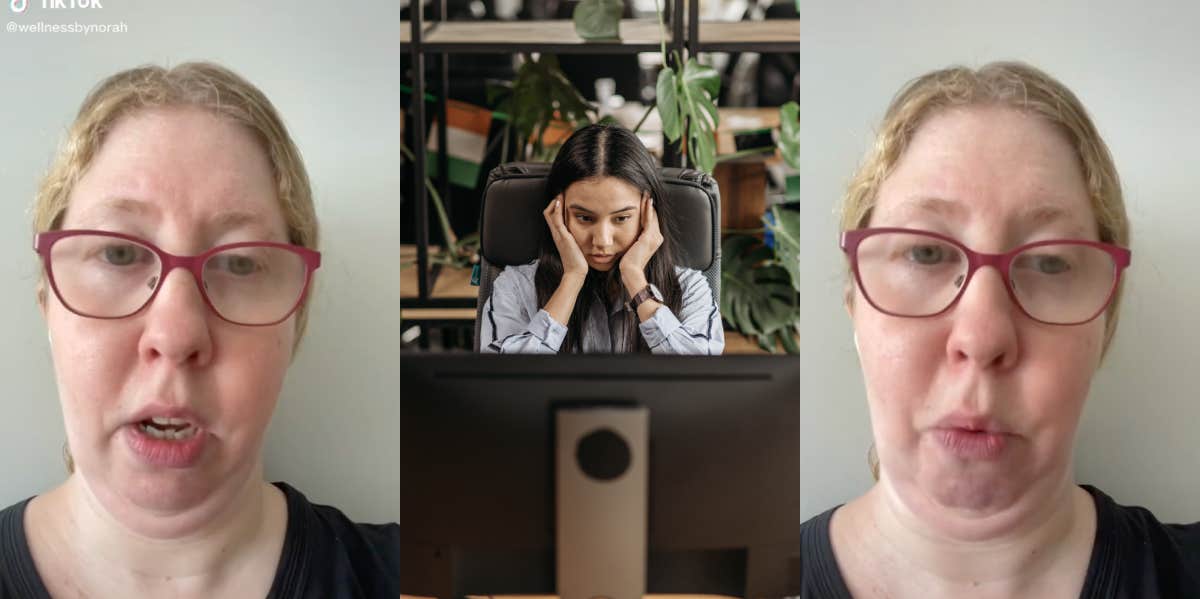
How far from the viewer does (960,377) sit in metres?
1.50

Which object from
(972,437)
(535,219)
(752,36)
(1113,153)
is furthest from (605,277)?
(1113,153)

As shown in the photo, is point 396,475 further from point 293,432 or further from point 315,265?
point 315,265

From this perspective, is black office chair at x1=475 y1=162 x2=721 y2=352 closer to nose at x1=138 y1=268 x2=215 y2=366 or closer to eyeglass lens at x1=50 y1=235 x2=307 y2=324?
eyeglass lens at x1=50 y1=235 x2=307 y2=324

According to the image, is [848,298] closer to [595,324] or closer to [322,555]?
[595,324]

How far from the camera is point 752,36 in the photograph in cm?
165

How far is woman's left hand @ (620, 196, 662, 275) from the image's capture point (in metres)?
1.57

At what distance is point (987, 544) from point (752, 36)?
2.92ft

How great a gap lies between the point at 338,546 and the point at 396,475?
0.14 m

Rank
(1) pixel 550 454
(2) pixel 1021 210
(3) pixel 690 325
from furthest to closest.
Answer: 1. (3) pixel 690 325
2. (2) pixel 1021 210
3. (1) pixel 550 454

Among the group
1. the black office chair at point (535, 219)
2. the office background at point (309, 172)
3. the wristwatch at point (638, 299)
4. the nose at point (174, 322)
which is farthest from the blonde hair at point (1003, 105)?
the nose at point (174, 322)

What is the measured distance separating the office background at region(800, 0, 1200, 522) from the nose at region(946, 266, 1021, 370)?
0.65 feet

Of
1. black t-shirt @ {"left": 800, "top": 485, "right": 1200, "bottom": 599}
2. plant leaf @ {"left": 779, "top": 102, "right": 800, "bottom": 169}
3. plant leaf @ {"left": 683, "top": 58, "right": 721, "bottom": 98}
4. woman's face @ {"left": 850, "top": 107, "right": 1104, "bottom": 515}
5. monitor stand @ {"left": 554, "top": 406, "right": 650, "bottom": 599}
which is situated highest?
plant leaf @ {"left": 683, "top": 58, "right": 721, "bottom": 98}

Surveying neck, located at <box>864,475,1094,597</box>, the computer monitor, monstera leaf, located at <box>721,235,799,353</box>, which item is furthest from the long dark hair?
neck, located at <box>864,475,1094,597</box>

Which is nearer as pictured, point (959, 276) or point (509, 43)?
point (959, 276)
